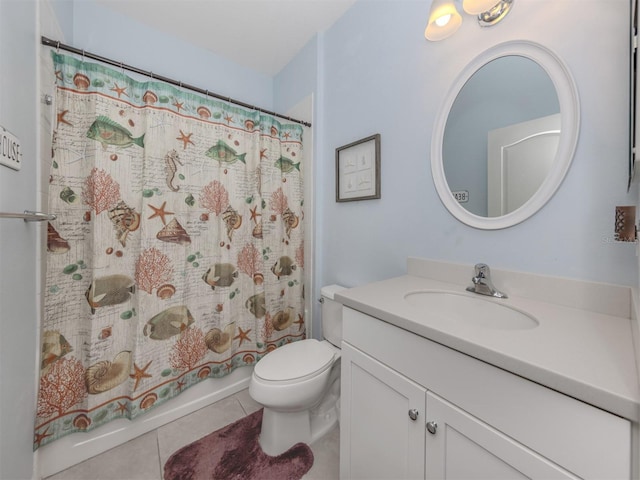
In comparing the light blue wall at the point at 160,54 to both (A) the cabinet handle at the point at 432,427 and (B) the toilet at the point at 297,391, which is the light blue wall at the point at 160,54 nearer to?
(B) the toilet at the point at 297,391

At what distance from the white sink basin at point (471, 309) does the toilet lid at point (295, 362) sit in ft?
1.99

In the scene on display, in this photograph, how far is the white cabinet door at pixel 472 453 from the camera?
0.50m

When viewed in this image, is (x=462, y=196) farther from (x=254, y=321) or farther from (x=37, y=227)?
(x=37, y=227)

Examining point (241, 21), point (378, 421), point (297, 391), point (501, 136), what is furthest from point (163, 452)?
point (241, 21)

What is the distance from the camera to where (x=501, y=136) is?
0.98 metres

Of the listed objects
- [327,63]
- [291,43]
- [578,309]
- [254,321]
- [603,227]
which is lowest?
[254,321]

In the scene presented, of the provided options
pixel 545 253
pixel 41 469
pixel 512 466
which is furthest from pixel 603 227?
pixel 41 469

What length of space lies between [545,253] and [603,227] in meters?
0.16

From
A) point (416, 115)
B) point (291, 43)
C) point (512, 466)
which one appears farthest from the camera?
point (291, 43)

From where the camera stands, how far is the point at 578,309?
0.78m

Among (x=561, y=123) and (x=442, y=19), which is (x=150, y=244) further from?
(x=561, y=123)

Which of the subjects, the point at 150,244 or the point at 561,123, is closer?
the point at 561,123

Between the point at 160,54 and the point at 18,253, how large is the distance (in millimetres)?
1609

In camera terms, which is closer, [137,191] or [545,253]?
[545,253]
